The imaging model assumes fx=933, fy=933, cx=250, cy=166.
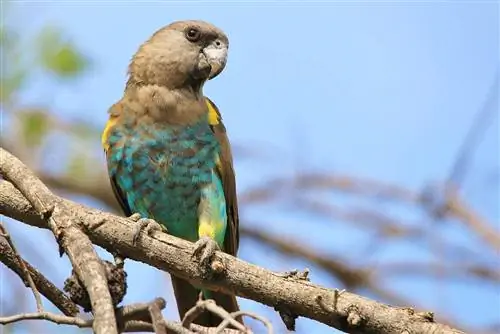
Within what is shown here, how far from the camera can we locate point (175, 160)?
15.4 feet

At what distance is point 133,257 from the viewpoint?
3555mm

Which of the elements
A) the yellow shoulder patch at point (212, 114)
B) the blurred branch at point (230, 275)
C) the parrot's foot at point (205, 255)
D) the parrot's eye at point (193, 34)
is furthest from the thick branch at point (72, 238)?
the parrot's eye at point (193, 34)

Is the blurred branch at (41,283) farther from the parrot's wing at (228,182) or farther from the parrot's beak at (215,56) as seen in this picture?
the parrot's beak at (215,56)

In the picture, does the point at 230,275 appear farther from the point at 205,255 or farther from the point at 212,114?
the point at 212,114

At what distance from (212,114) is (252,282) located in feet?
5.83

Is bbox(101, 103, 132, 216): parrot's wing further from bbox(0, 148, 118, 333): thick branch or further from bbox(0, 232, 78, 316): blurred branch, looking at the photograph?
bbox(0, 232, 78, 316): blurred branch

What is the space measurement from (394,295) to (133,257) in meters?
3.33

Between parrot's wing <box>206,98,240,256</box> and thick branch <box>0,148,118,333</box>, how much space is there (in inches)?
56.6

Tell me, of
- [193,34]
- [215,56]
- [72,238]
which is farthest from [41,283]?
[193,34]

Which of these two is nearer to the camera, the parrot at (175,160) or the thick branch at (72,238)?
the thick branch at (72,238)

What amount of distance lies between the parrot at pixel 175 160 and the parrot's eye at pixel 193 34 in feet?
0.63

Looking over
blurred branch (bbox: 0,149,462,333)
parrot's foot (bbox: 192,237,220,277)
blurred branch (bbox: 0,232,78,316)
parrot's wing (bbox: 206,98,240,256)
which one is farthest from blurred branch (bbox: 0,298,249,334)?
parrot's wing (bbox: 206,98,240,256)

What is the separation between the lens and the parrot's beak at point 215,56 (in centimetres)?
510

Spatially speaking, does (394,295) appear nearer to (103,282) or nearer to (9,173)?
(9,173)
